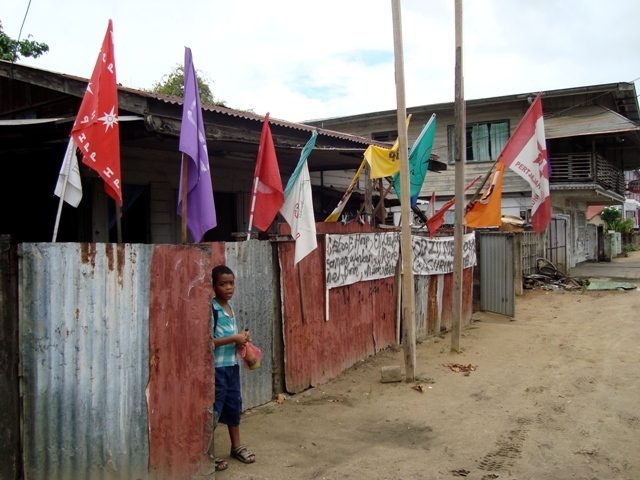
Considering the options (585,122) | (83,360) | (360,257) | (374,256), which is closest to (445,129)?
(585,122)

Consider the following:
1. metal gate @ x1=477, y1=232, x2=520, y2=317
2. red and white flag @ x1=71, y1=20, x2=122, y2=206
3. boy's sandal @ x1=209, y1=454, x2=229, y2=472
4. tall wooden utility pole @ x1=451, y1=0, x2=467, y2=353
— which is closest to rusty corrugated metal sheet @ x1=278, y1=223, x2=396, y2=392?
tall wooden utility pole @ x1=451, y1=0, x2=467, y2=353

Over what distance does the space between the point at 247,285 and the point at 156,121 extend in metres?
2.11

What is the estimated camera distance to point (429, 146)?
8.25 metres

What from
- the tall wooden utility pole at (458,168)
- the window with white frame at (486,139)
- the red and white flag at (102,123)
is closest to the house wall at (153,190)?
the red and white flag at (102,123)

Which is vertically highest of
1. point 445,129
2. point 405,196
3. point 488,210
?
point 445,129

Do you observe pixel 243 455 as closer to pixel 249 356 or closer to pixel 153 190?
pixel 249 356

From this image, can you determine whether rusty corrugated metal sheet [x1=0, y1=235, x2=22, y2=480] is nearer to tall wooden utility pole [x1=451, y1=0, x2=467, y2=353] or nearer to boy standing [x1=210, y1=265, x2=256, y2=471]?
boy standing [x1=210, y1=265, x2=256, y2=471]

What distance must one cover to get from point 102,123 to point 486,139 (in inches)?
806

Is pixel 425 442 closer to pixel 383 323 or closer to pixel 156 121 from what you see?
pixel 383 323

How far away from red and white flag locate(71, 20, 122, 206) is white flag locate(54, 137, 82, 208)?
5.3 inches

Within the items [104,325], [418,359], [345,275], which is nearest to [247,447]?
[104,325]

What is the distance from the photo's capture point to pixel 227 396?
4.55m

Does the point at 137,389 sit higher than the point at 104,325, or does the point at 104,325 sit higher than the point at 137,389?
the point at 104,325

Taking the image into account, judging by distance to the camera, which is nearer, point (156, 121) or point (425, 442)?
point (425, 442)
